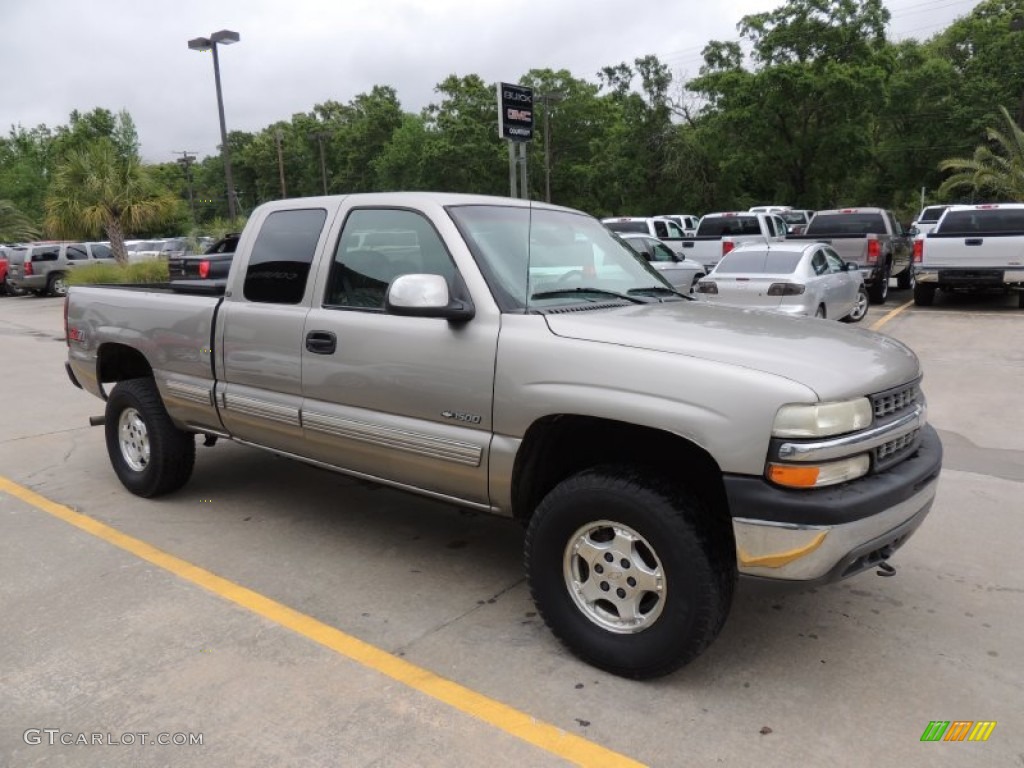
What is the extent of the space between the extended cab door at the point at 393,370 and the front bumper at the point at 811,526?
112 cm

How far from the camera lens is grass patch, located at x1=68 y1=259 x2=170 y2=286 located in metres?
21.6

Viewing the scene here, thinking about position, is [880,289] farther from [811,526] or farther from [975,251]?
[811,526]

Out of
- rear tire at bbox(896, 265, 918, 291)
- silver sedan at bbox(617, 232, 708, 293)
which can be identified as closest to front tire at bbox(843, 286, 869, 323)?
silver sedan at bbox(617, 232, 708, 293)

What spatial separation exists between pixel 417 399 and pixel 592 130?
4945 centimetres

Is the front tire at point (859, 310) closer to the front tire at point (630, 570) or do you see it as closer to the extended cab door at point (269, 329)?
the extended cab door at point (269, 329)

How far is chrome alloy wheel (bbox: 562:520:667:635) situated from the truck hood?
73 centimetres

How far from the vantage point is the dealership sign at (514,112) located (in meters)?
11.1

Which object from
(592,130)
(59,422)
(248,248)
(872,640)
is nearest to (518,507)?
(872,640)

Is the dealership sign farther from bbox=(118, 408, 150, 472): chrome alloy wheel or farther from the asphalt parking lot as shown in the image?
the asphalt parking lot

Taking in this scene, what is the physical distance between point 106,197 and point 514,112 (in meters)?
18.2

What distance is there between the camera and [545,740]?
2.71 m

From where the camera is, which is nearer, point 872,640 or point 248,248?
point 872,640

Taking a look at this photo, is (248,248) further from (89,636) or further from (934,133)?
(934,133)

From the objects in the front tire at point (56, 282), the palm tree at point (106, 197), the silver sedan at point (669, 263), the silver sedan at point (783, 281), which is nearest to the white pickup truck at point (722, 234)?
the silver sedan at point (669, 263)
